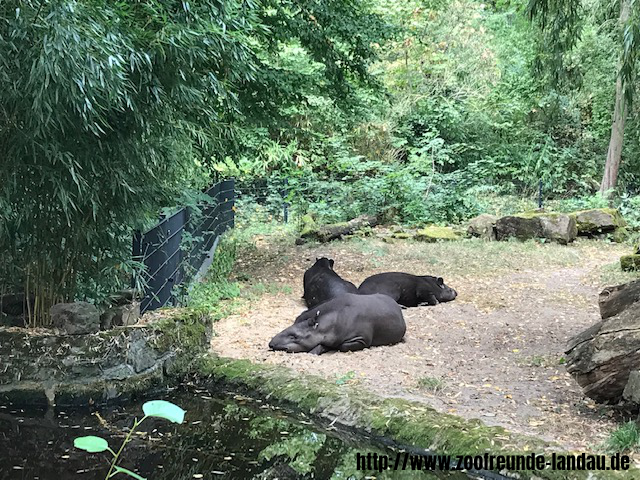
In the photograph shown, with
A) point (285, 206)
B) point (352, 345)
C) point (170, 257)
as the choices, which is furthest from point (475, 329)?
point (285, 206)

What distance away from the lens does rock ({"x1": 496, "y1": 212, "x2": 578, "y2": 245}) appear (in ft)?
42.4

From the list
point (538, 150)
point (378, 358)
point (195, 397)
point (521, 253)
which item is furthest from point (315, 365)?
point (538, 150)

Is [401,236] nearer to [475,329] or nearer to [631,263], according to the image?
[631,263]

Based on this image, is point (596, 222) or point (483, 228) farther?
point (483, 228)

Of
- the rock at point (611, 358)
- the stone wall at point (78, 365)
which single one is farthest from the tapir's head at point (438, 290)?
the stone wall at point (78, 365)

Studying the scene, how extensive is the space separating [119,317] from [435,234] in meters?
9.03

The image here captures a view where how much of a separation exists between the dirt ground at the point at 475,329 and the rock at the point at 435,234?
60cm

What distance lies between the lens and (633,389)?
383 cm

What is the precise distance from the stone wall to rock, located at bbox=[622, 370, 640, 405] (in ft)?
11.0

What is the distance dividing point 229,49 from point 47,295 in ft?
8.11

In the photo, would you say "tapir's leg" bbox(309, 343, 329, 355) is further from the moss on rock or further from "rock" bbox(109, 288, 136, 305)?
"rock" bbox(109, 288, 136, 305)

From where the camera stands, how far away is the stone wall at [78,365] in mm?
4621

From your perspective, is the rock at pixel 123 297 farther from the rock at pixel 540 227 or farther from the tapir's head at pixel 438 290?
the rock at pixel 540 227

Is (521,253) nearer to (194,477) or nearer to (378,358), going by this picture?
(378,358)
